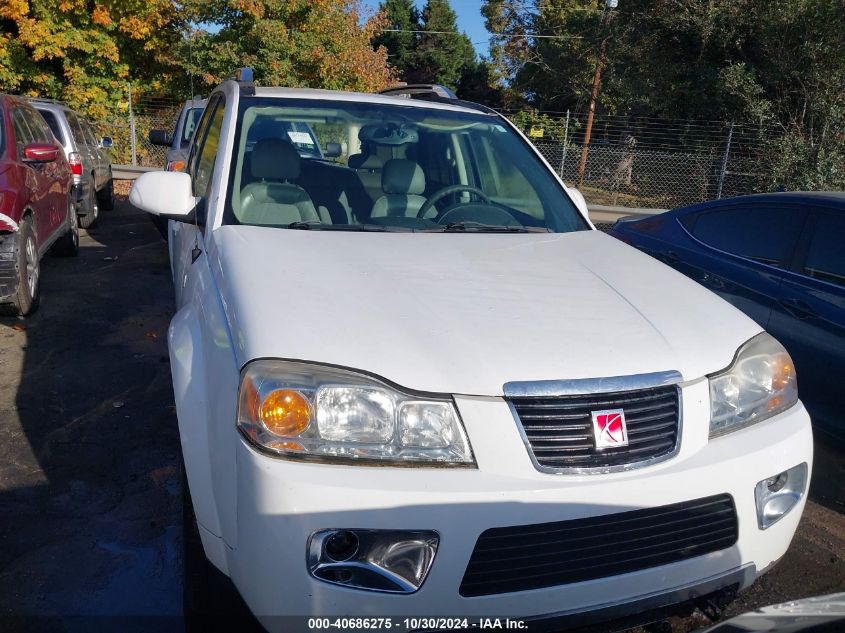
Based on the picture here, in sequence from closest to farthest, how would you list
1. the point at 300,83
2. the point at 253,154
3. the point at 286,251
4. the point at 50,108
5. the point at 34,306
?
the point at 286,251 → the point at 253,154 → the point at 34,306 → the point at 50,108 → the point at 300,83

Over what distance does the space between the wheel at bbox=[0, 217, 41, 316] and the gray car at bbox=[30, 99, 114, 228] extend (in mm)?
3318

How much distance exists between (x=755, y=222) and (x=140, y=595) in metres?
4.11

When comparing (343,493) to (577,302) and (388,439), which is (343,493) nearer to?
(388,439)

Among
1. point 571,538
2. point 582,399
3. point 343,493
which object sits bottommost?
point 571,538

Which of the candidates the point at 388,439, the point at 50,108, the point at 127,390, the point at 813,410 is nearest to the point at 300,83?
the point at 50,108

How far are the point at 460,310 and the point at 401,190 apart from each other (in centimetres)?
146

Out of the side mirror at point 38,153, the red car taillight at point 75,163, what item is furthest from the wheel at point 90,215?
the side mirror at point 38,153

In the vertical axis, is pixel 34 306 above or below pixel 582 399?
below

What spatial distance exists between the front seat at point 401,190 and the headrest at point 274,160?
0.42 metres

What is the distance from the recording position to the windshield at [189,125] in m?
10.7

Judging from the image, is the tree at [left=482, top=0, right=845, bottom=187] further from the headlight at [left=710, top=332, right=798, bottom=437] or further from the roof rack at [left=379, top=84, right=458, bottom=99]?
the headlight at [left=710, top=332, right=798, bottom=437]

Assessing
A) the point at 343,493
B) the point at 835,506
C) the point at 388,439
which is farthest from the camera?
the point at 835,506

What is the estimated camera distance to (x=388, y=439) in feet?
6.56

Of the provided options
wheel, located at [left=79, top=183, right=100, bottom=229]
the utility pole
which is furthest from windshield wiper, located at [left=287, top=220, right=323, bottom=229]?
the utility pole
